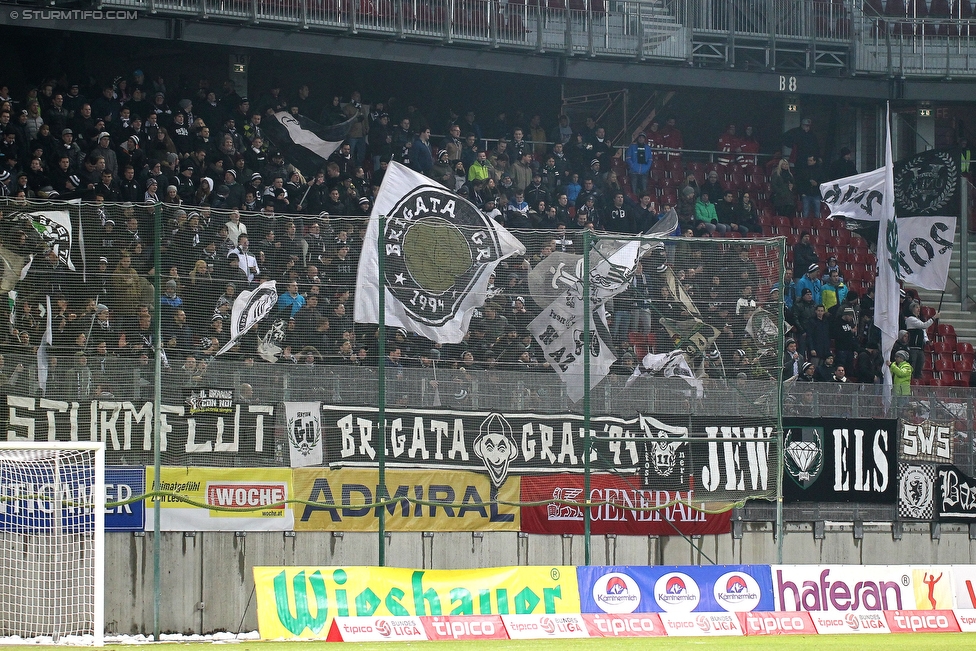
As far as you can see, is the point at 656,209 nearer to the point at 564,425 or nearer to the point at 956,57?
the point at 956,57

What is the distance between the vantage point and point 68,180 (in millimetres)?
19531

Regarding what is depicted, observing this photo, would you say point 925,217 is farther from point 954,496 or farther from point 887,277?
point 954,496

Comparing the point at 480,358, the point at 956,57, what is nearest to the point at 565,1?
the point at 956,57

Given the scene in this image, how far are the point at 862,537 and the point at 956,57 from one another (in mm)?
16446

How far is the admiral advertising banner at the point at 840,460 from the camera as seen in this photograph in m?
17.1

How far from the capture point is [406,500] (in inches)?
593

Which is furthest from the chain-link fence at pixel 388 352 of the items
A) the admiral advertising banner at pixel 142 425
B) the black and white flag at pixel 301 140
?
the black and white flag at pixel 301 140

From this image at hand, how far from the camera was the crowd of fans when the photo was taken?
47.0ft

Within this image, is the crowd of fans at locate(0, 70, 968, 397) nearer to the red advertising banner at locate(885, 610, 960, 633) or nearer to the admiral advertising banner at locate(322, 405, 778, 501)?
the admiral advertising banner at locate(322, 405, 778, 501)

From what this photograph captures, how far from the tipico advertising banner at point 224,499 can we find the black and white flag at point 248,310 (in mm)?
1399

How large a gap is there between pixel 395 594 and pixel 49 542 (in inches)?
146

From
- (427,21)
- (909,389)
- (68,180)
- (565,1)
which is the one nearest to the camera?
(909,389)

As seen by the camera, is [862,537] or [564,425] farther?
[862,537]

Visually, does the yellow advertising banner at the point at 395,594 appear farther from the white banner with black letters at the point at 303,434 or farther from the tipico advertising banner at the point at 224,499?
the white banner with black letters at the point at 303,434
